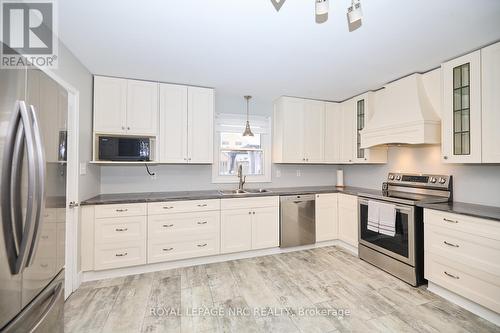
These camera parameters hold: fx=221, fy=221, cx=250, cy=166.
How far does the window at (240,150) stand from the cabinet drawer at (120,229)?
4.20 feet

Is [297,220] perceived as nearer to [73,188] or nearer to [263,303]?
[263,303]

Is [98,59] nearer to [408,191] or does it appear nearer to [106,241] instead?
[106,241]

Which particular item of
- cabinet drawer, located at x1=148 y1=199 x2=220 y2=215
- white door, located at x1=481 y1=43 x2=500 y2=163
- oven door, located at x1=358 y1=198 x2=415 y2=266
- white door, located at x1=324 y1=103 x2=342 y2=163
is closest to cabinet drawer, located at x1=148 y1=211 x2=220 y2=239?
cabinet drawer, located at x1=148 y1=199 x2=220 y2=215

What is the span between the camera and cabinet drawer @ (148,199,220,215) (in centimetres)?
273

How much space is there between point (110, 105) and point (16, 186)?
7.12 ft

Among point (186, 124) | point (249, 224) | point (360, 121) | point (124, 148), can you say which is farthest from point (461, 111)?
point (124, 148)

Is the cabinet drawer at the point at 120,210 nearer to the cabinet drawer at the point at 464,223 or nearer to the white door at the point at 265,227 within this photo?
the white door at the point at 265,227

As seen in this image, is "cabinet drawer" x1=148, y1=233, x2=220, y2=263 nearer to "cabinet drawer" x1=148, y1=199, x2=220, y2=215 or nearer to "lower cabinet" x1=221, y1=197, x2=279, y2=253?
"lower cabinet" x1=221, y1=197, x2=279, y2=253

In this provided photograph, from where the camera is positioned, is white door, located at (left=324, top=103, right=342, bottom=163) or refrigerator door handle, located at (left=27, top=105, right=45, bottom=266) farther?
white door, located at (left=324, top=103, right=342, bottom=163)

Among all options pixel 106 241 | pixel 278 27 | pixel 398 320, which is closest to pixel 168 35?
pixel 278 27

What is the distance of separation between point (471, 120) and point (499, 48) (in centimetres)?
64

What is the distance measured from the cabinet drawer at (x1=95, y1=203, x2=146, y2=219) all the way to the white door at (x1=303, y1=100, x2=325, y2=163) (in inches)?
103

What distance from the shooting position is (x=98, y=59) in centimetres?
237

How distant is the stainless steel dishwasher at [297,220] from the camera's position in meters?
3.31
